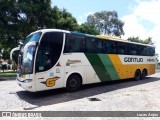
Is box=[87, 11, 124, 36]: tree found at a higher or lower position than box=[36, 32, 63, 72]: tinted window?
higher

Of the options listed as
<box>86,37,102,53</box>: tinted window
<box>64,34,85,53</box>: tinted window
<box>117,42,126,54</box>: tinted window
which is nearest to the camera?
<box>64,34,85,53</box>: tinted window

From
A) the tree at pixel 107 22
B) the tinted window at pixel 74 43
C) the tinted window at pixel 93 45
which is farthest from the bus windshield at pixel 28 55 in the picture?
the tree at pixel 107 22

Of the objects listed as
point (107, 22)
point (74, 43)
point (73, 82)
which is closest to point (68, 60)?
point (74, 43)

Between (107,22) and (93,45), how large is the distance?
50.4 m

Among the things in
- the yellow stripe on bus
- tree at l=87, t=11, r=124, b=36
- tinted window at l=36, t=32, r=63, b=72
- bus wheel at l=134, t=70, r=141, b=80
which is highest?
tree at l=87, t=11, r=124, b=36

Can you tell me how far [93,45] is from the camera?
12766 millimetres

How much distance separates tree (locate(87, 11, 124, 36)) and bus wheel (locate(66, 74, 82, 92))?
168 ft

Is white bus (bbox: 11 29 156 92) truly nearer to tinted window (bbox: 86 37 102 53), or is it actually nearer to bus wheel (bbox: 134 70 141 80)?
tinted window (bbox: 86 37 102 53)

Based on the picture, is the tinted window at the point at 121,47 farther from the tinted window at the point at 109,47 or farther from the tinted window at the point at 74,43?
the tinted window at the point at 74,43

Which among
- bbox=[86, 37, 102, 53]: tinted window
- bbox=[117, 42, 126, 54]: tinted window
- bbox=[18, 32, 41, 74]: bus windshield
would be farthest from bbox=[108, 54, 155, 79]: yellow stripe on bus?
bbox=[18, 32, 41, 74]: bus windshield

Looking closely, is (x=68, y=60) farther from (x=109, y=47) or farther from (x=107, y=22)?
(x=107, y=22)

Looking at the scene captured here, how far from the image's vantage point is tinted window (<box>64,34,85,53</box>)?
11.1m

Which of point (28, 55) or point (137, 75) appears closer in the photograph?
point (28, 55)

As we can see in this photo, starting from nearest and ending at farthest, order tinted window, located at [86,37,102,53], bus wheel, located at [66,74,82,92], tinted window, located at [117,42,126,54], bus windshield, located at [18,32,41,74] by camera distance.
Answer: bus windshield, located at [18,32,41,74]
bus wheel, located at [66,74,82,92]
tinted window, located at [86,37,102,53]
tinted window, located at [117,42,126,54]
